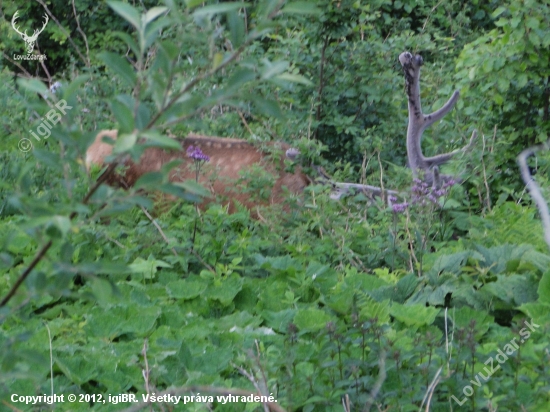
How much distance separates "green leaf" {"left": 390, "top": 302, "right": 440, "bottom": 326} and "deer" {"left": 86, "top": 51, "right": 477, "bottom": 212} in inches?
63.4

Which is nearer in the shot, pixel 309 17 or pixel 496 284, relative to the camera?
pixel 496 284

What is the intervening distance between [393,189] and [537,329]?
222 centimetres

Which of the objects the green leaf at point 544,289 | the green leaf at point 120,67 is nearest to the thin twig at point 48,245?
the green leaf at point 120,67

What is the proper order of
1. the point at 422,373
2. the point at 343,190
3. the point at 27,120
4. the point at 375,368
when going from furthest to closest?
the point at 27,120 < the point at 343,190 < the point at 375,368 < the point at 422,373

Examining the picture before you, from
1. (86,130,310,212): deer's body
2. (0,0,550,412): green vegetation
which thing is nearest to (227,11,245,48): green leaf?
(0,0,550,412): green vegetation

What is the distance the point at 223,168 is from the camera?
4.91 m

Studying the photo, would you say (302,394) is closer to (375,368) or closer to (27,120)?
(375,368)

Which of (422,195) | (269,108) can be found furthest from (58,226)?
(422,195)

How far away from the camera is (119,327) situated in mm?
2975

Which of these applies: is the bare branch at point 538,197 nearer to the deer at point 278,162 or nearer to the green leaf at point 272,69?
the deer at point 278,162

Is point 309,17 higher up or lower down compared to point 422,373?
higher up

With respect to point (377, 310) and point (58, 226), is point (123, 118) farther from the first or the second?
point (377, 310)

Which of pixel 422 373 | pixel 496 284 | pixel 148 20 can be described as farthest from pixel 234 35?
pixel 496 284

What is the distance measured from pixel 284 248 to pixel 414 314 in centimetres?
117
